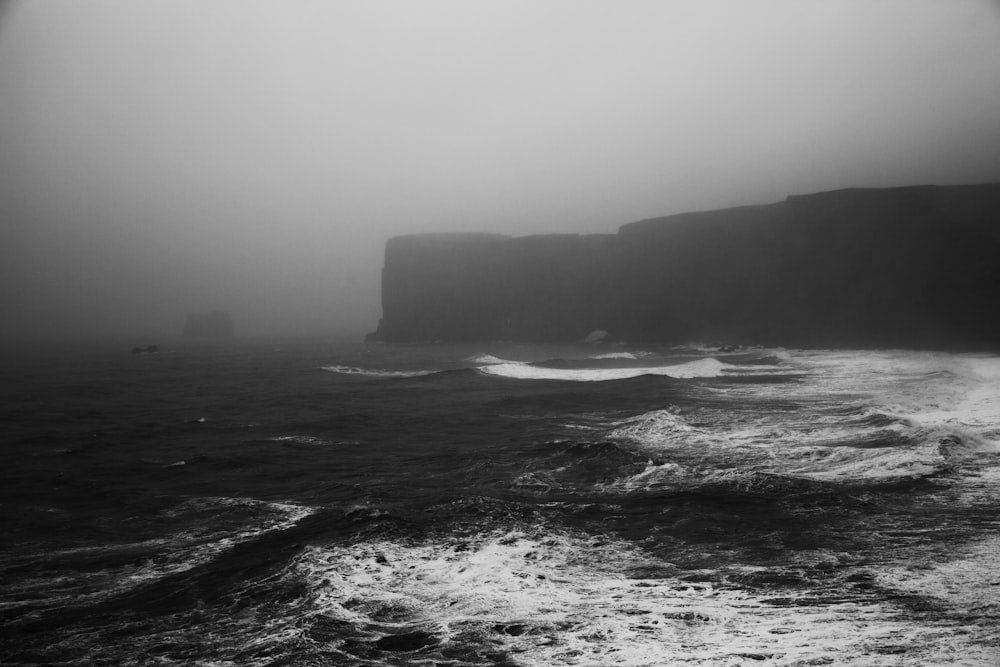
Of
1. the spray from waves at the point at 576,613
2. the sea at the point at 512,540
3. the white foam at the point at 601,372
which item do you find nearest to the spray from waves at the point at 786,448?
the sea at the point at 512,540

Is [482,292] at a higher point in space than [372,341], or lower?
higher

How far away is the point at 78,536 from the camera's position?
8664 mm

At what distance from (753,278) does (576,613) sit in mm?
65672

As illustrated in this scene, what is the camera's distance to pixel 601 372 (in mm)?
35906

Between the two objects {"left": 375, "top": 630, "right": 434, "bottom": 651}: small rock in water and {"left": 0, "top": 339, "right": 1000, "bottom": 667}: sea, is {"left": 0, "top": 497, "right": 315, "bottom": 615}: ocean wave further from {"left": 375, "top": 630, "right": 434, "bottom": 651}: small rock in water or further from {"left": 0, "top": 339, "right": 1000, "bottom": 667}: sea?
{"left": 375, "top": 630, "right": 434, "bottom": 651}: small rock in water

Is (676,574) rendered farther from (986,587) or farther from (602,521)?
(986,587)

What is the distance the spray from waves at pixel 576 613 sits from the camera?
15.8 ft

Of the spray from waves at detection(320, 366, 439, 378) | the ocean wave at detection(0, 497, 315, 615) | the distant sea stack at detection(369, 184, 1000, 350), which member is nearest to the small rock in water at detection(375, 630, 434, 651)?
the ocean wave at detection(0, 497, 315, 615)

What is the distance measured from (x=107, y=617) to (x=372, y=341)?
91643 mm

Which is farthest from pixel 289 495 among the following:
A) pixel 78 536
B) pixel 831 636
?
pixel 831 636

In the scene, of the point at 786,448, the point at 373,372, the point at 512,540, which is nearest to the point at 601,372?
the point at 373,372

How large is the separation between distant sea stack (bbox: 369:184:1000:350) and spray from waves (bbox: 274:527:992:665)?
57.5 meters

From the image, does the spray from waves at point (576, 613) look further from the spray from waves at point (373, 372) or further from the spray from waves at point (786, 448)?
the spray from waves at point (373, 372)

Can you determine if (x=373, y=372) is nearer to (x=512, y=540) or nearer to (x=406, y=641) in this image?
(x=512, y=540)
